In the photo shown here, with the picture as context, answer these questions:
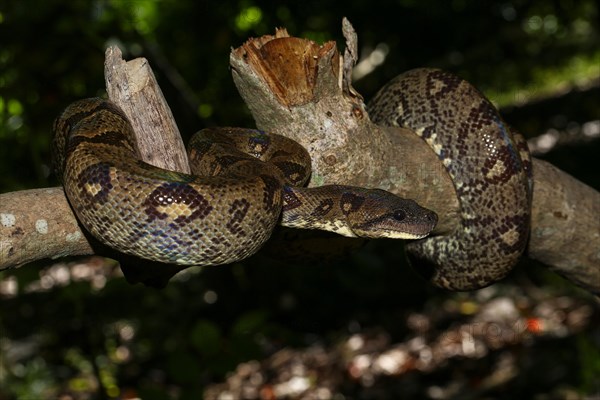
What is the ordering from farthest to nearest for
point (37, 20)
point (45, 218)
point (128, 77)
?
point (37, 20), point (128, 77), point (45, 218)

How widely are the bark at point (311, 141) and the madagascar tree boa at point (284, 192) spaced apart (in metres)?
0.12

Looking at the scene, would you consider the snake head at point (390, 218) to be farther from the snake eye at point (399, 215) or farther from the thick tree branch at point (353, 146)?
the thick tree branch at point (353, 146)

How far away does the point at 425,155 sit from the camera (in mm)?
4449

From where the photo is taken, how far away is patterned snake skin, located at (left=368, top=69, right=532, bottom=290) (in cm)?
440

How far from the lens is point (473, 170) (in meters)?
4.45

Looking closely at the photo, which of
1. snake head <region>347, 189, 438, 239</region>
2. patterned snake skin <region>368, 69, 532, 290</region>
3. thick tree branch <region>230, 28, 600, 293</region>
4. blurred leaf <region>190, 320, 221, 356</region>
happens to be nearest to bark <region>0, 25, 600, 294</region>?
thick tree branch <region>230, 28, 600, 293</region>

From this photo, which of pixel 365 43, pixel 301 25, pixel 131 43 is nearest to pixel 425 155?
pixel 301 25

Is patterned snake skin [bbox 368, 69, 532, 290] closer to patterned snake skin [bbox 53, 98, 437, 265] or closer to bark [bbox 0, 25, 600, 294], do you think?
bark [bbox 0, 25, 600, 294]

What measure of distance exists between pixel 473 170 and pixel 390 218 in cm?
89

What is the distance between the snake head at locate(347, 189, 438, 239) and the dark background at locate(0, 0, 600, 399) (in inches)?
50.1

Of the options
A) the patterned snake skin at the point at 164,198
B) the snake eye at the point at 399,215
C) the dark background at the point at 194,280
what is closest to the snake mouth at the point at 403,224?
the snake eye at the point at 399,215

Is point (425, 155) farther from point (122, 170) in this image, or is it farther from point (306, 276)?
point (306, 276)

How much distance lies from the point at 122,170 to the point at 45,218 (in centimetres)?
42

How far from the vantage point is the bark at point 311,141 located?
10.6ft
